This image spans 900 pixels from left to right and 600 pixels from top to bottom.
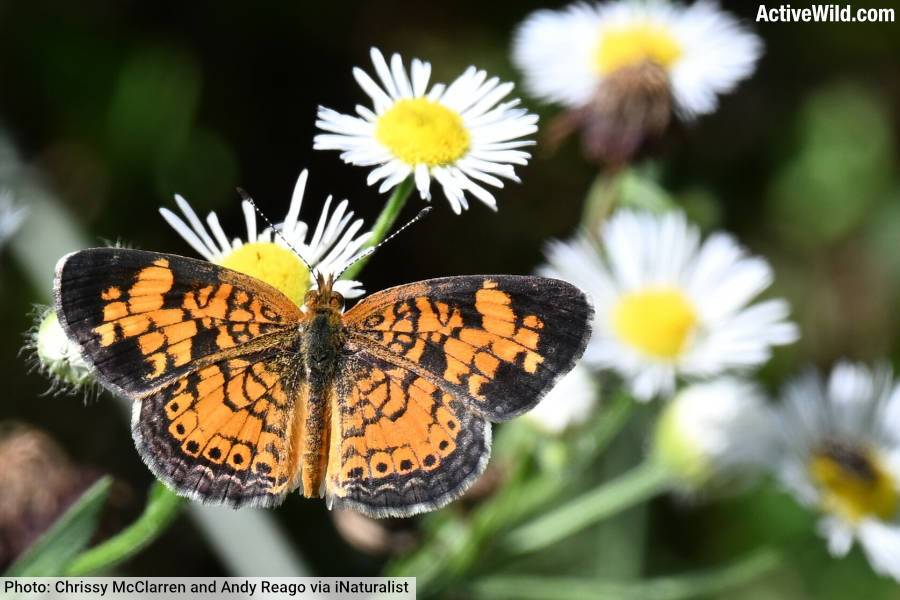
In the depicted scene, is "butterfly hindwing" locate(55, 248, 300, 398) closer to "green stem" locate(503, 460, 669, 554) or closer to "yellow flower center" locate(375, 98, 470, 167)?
"yellow flower center" locate(375, 98, 470, 167)

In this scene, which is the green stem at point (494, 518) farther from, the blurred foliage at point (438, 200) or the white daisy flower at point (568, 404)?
the blurred foliage at point (438, 200)

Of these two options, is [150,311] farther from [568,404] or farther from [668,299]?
[668,299]

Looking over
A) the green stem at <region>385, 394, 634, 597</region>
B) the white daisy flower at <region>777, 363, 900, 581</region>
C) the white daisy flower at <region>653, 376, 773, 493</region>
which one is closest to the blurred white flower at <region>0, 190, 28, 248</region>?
the green stem at <region>385, 394, 634, 597</region>

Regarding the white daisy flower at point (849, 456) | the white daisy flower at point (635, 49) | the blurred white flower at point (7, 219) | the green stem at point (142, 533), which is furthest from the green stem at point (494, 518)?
the blurred white flower at point (7, 219)

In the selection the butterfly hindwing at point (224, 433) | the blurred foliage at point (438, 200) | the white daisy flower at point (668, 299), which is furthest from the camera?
the blurred foliage at point (438, 200)

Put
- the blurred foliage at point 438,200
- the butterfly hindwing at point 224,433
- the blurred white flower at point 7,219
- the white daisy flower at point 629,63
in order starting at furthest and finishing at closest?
the blurred foliage at point 438,200 → the white daisy flower at point 629,63 → the blurred white flower at point 7,219 → the butterfly hindwing at point 224,433

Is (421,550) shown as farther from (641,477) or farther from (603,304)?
(603,304)
